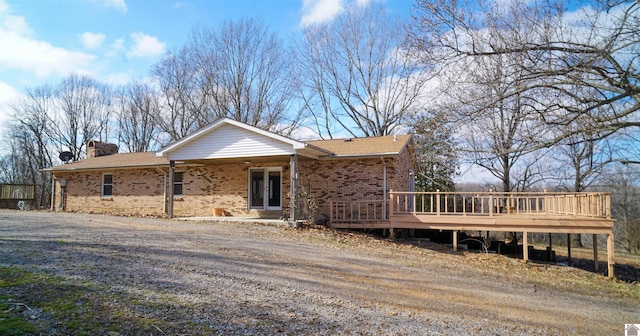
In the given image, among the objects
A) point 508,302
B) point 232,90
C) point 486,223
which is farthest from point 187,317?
point 232,90

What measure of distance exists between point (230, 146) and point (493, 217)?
938 centimetres

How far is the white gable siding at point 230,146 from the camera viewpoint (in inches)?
554

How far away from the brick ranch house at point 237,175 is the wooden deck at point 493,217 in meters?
0.57

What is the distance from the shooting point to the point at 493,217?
41.7 ft

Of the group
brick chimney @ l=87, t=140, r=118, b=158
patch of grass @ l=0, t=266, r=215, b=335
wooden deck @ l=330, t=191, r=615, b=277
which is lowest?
patch of grass @ l=0, t=266, r=215, b=335

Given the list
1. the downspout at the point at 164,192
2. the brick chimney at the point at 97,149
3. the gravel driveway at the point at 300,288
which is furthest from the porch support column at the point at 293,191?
the brick chimney at the point at 97,149

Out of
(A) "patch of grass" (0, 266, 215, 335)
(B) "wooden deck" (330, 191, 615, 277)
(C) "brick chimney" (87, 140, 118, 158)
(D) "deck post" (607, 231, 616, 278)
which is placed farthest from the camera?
(C) "brick chimney" (87, 140, 118, 158)

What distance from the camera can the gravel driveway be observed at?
4.61 metres

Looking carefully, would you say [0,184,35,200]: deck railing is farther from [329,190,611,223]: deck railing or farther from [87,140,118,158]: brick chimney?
[329,190,611,223]: deck railing

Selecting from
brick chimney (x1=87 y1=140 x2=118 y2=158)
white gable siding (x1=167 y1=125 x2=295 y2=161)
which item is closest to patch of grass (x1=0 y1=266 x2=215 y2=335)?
white gable siding (x1=167 y1=125 x2=295 y2=161)

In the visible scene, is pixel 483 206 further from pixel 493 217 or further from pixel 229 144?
pixel 229 144

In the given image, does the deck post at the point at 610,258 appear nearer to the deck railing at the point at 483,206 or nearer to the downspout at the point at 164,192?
the deck railing at the point at 483,206

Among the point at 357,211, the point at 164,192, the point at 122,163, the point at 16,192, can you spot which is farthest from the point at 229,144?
the point at 16,192

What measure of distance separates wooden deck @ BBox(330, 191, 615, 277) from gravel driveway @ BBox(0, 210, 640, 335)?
254 centimetres
